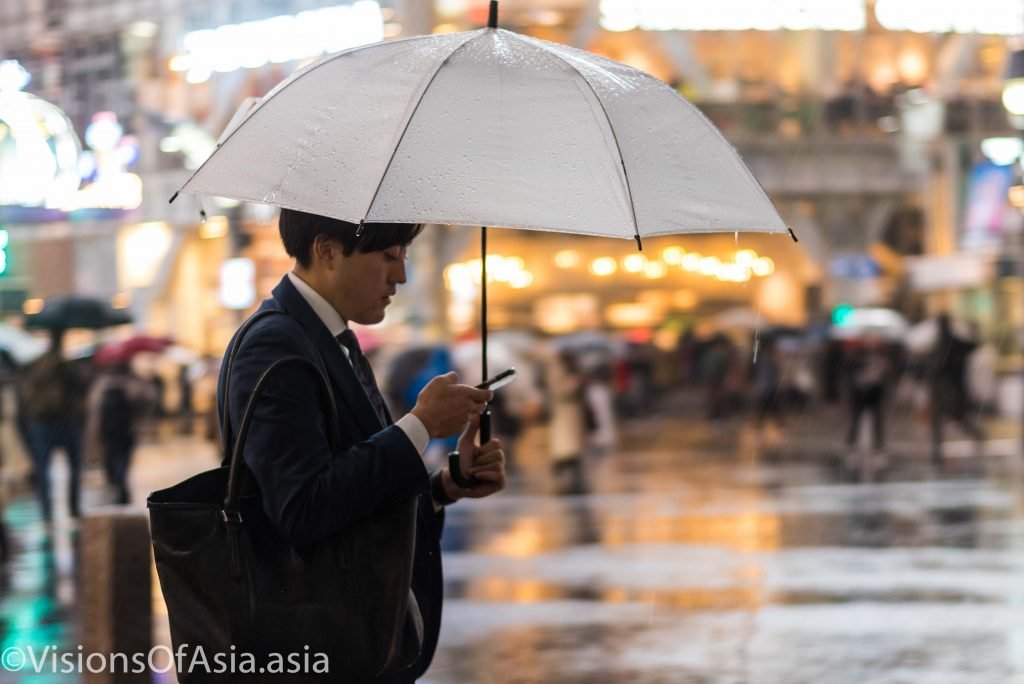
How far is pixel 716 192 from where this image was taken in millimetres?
3299

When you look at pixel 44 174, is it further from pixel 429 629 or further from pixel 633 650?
pixel 429 629

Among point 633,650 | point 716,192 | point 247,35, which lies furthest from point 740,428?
point 716,192

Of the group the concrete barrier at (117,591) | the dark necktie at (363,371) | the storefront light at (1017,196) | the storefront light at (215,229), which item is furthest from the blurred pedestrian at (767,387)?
the dark necktie at (363,371)

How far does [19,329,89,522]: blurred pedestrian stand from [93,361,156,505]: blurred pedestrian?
0.26 meters

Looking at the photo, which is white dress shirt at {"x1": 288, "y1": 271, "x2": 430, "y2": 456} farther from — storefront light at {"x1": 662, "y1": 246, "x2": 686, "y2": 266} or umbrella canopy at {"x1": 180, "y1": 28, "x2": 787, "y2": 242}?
storefront light at {"x1": 662, "y1": 246, "x2": 686, "y2": 266}

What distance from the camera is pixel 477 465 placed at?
3.12m

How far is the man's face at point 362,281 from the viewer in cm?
287

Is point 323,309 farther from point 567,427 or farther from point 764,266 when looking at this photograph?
point 764,266

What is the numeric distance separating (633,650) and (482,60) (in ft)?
15.9

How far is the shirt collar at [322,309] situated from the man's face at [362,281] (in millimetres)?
15

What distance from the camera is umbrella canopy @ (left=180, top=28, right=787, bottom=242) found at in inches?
111

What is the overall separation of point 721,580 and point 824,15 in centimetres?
3014

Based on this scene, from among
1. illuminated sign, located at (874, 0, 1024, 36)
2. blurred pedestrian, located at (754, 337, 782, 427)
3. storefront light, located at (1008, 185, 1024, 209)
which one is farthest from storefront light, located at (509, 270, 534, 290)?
storefront light, located at (1008, 185, 1024, 209)

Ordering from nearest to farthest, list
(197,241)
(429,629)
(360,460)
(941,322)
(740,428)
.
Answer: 1. (360,460)
2. (429,629)
3. (941,322)
4. (740,428)
5. (197,241)
